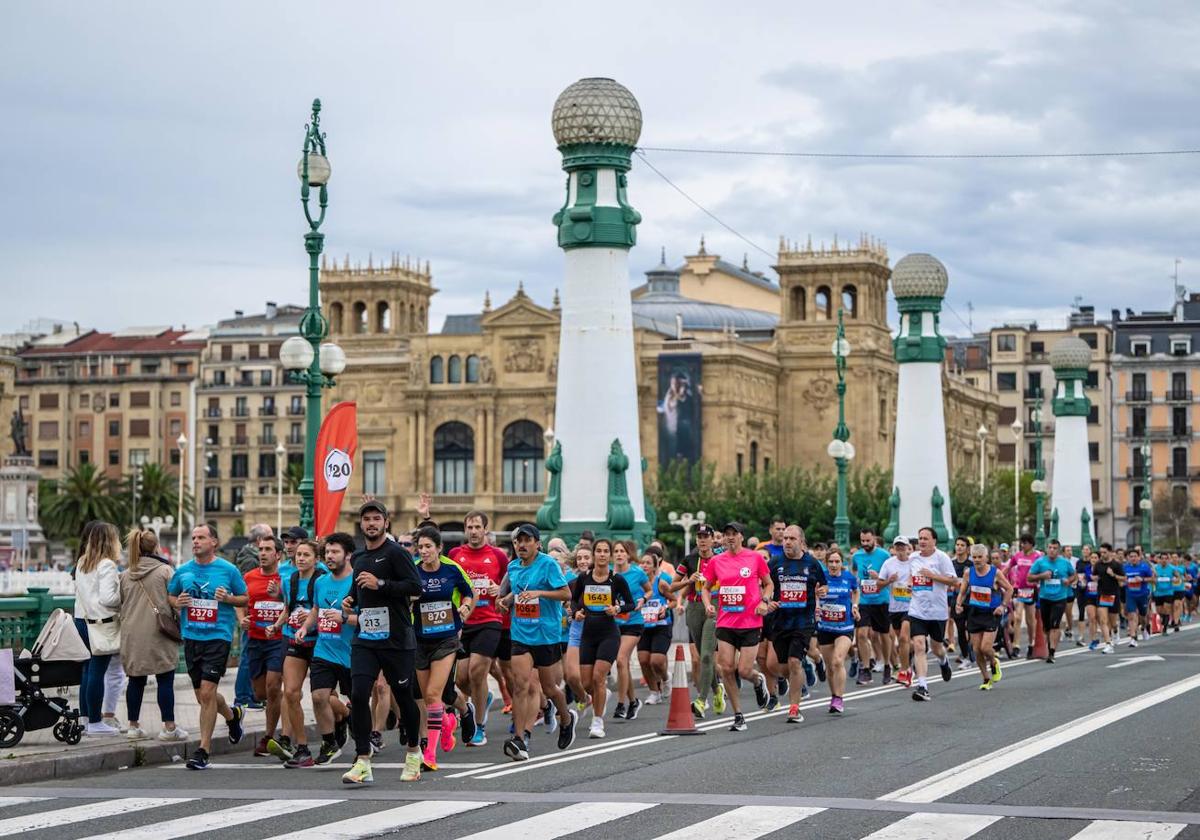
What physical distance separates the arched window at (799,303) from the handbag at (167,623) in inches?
3926

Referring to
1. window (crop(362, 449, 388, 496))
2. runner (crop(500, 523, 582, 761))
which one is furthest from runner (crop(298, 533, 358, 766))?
window (crop(362, 449, 388, 496))

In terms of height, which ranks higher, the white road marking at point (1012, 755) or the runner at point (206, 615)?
the runner at point (206, 615)

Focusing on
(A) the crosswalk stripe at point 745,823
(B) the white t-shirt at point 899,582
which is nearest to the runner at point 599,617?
(A) the crosswalk stripe at point 745,823

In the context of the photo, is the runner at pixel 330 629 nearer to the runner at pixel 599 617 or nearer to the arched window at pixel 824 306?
the runner at pixel 599 617

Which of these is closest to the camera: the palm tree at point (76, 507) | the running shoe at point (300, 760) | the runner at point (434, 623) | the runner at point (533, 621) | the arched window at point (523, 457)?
the runner at point (434, 623)

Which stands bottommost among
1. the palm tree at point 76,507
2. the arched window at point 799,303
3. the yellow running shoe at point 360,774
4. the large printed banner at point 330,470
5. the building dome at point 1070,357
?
the yellow running shoe at point 360,774

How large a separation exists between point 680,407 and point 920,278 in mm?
60046

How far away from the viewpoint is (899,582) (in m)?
23.8

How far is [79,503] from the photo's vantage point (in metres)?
104

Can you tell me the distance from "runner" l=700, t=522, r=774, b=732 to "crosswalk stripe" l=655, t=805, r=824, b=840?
20.5ft

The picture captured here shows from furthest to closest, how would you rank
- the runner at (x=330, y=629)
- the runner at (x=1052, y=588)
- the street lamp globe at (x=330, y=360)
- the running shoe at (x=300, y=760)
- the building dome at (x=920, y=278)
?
the building dome at (x=920, y=278) < the runner at (x=1052, y=588) < the street lamp globe at (x=330, y=360) < the running shoe at (x=300, y=760) < the runner at (x=330, y=629)

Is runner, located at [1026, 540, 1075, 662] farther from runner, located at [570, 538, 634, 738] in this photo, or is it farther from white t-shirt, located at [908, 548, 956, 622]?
runner, located at [570, 538, 634, 738]

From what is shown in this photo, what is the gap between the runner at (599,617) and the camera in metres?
18.3

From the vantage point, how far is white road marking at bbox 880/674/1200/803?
13.4m
